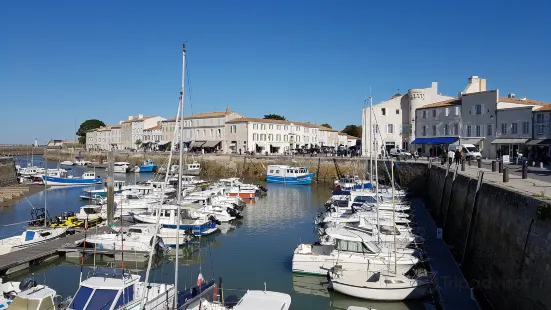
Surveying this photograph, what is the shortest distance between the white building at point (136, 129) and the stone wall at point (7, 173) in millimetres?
55675

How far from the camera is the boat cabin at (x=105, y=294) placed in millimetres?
13188

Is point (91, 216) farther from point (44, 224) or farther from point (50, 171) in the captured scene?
point (50, 171)

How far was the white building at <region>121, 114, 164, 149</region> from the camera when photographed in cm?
11562

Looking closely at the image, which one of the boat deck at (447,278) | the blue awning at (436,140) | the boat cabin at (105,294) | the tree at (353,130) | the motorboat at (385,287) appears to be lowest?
the motorboat at (385,287)

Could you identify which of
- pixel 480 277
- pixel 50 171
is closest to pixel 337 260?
pixel 480 277

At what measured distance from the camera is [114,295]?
43.9ft

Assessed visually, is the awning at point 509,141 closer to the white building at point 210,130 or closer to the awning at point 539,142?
the awning at point 539,142

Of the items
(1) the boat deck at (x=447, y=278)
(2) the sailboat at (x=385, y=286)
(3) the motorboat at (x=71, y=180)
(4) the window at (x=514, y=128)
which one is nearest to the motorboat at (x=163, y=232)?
(2) the sailboat at (x=385, y=286)

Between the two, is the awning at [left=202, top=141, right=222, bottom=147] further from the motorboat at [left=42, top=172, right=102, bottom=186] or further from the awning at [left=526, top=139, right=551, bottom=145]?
the awning at [left=526, top=139, right=551, bottom=145]

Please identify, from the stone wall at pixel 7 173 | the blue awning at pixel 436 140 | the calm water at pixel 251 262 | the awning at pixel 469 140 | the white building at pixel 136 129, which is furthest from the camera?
the white building at pixel 136 129

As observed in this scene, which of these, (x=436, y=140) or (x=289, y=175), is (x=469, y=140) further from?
(x=289, y=175)

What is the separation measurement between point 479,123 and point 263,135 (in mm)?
43541

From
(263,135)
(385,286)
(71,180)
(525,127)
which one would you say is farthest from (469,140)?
(71,180)

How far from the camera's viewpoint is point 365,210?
30.6m
